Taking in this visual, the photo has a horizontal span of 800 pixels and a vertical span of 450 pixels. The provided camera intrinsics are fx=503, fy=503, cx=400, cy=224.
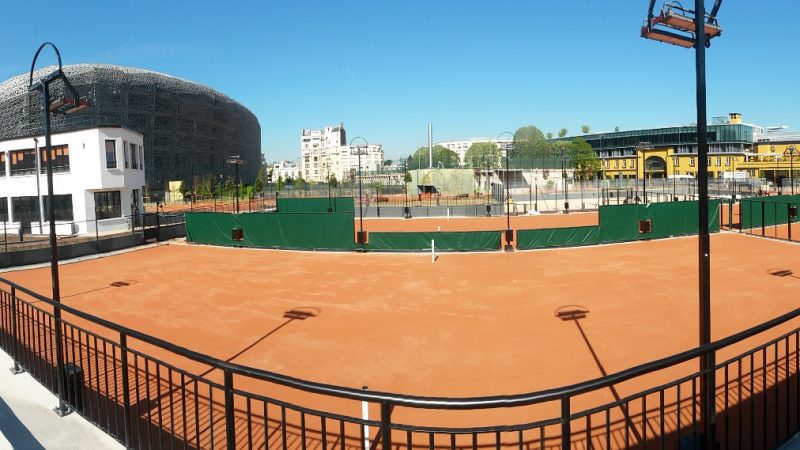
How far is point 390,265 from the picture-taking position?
2572 cm

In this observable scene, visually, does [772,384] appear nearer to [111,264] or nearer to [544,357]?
[544,357]

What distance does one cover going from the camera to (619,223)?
3161cm

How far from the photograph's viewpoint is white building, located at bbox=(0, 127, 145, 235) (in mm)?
36844

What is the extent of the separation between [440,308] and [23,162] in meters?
39.0

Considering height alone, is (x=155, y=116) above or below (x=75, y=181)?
above

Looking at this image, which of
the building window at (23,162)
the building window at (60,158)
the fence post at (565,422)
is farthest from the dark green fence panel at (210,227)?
the fence post at (565,422)

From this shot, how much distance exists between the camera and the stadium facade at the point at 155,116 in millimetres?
95375

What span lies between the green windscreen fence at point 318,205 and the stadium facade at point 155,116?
4449 cm

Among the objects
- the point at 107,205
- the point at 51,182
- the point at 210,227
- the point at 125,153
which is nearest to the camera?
the point at 51,182

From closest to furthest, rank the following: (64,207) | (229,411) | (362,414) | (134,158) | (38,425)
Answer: (229,411), (38,425), (362,414), (64,207), (134,158)

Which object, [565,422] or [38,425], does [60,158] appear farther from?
[565,422]

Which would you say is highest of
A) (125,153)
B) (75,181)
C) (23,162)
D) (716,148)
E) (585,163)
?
(716,148)

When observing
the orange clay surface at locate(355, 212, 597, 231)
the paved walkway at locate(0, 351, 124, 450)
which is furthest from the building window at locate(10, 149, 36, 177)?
the paved walkway at locate(0, 351, 124, 450)

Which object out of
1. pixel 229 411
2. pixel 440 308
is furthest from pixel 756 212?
pixel 229 411
